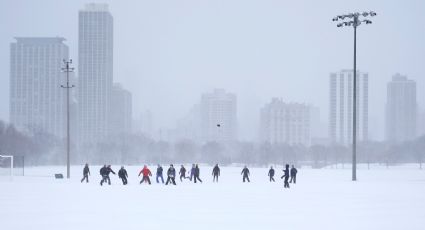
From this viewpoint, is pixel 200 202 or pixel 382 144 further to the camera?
pixel 382 144

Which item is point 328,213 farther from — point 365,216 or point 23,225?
point 23,225

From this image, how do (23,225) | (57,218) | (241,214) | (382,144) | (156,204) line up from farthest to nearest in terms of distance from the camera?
(382,144)
(156,204)
(241,214)
(57,218)
(23,225)

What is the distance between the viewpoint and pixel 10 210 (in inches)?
802

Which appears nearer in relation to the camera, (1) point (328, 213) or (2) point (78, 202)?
(1) point (328, 213)

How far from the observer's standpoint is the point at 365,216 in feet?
63.9

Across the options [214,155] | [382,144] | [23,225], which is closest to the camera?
[23,225]

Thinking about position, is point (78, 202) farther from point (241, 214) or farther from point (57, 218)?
point (241, 214)

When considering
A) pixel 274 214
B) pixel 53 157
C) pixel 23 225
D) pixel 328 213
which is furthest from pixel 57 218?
pixel 53 157

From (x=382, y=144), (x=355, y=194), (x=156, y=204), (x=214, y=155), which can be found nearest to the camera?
(x=156, y=204)

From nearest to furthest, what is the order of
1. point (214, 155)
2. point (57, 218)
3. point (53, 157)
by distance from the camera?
point (57, 218) → point (53, 157) → point (214, 155)

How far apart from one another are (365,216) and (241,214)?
13.2 feet

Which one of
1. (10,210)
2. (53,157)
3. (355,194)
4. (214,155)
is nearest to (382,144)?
(214,155)

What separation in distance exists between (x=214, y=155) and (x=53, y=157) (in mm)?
37723

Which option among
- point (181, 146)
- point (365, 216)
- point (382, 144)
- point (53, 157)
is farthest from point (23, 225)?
point (382, 144)
